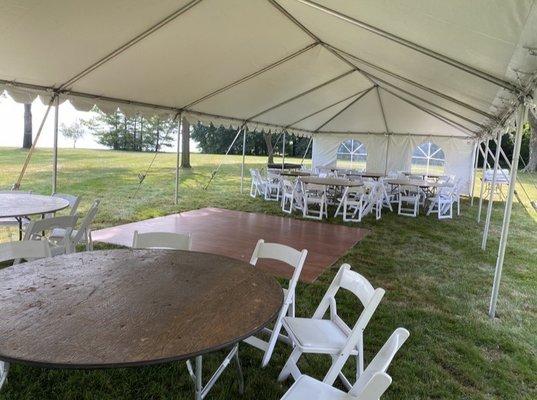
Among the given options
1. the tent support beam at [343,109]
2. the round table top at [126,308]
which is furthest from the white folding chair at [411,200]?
the round table top at [126,308]

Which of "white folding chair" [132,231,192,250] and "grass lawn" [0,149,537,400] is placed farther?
"white folding chair" [132,231,192,250]

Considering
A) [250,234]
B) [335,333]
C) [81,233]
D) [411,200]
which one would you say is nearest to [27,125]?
[250,234]

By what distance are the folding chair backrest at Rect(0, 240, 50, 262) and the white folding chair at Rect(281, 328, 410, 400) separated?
174cm

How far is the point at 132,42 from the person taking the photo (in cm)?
481

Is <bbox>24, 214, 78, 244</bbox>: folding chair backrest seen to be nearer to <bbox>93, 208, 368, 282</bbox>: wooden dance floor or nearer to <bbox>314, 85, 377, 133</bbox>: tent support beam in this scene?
<bbox>93, 208, 368, 282</bbox>: wooden dance floor

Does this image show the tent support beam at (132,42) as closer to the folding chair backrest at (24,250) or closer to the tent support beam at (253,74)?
the tent support beam at (253,74)

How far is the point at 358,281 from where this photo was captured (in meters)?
2.26

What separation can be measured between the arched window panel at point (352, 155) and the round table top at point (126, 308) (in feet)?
44.6

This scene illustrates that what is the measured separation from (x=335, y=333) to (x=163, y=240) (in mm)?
1447

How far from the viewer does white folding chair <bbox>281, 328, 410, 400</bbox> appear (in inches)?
50.1

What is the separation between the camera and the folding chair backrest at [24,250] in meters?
2.31

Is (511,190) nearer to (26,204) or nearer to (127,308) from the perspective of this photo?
(127,308)

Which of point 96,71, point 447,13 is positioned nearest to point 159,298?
point 447,13

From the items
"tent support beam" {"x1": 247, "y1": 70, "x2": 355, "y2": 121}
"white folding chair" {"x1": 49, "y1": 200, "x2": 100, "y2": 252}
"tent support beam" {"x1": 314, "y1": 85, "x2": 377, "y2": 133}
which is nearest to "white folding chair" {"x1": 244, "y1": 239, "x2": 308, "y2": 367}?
"white folding chair" {"x1": 49, "y1": 200, "x2": 100, "y2": 252}
